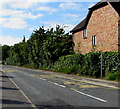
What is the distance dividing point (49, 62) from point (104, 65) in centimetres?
1877

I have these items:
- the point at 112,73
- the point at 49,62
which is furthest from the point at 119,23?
the point at 49,62

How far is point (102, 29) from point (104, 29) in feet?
1.77

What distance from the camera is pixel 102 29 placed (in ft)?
93.3

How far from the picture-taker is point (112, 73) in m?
20.2

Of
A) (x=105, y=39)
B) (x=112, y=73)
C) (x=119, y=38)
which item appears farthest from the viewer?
(x=105, y=39)

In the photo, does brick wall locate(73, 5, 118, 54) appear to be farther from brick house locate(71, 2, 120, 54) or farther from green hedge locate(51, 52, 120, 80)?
green hedge locate(51, 52, 120, 80)

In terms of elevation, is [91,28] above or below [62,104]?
above

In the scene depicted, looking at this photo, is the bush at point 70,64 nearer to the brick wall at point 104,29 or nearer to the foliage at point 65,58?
the foliage at point 65,58

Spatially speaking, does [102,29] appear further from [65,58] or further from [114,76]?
[114,76]

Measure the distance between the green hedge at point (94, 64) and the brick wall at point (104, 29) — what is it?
2931 mm

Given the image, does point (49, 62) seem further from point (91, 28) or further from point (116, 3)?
point (116, 3)

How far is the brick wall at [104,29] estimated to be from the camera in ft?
84.3

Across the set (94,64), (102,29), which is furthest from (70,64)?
(94,64)

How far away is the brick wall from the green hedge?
2931 mm
